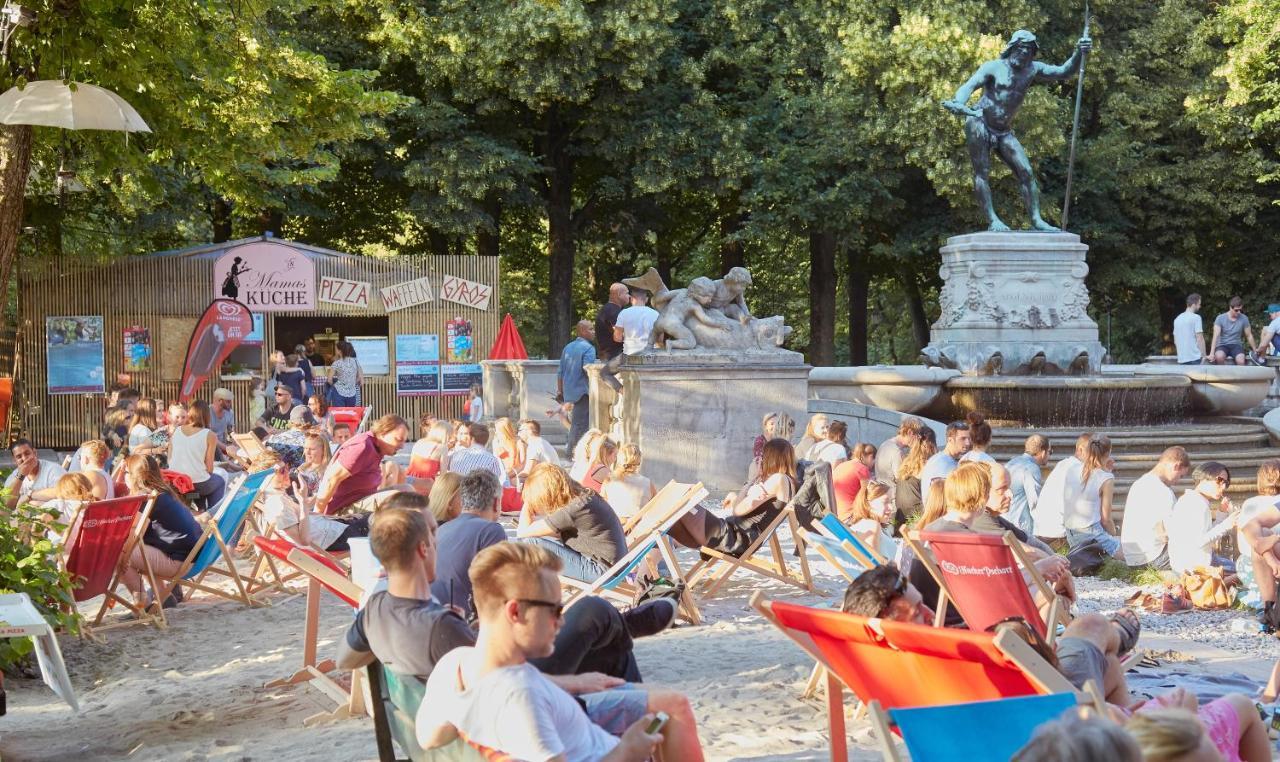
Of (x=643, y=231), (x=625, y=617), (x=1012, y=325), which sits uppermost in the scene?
(x=643, y=231)

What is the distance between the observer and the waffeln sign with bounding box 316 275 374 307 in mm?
23469

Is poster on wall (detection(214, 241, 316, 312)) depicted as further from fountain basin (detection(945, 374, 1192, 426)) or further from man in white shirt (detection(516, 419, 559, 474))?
man in white shirt (detection(516, 419, 559, 474))

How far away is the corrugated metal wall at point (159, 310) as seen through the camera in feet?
72.1

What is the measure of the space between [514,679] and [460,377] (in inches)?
806

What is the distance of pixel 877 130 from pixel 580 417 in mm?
11396

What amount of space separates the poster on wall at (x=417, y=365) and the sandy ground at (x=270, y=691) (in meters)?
14.4

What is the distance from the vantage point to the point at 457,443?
11.4 meters

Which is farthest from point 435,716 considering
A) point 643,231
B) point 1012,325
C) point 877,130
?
point 643,231

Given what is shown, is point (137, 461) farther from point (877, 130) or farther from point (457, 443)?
point (877, 130)

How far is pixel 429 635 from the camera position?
4.43 metres

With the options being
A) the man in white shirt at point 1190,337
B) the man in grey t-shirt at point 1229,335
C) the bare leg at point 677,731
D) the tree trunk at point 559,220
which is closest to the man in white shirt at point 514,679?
the bare leg at point 677,731

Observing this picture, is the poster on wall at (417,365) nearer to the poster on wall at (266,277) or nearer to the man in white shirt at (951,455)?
the poster on wall at (266,277)

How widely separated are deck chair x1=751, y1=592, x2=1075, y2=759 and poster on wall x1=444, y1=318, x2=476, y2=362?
19.7 meters

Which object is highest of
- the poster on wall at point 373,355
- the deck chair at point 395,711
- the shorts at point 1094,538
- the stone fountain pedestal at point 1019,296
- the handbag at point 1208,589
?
the stone fountain pedestal at point 1019,296
